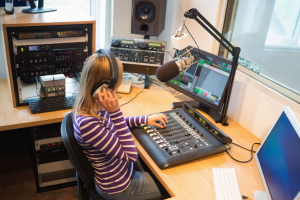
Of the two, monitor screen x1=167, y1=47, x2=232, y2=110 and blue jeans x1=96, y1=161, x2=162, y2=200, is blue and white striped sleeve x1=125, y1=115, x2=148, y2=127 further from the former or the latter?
monitor screen x1=167, y1=47, x2=232, y2=110

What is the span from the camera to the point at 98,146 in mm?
1283

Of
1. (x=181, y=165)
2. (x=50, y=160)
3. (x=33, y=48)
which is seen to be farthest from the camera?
(x=50, y=160)

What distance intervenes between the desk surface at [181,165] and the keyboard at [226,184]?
0.08ft

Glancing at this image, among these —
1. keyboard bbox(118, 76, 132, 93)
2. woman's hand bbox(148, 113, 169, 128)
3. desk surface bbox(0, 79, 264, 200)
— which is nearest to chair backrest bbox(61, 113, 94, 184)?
desk surface bbox(0, 79, 264, 200)

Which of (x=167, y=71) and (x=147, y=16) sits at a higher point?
(x=147, y=16)

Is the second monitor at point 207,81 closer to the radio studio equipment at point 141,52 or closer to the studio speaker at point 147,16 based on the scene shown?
the radio studio equipment at point 141,52

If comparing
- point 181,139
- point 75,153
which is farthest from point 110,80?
point 181,139

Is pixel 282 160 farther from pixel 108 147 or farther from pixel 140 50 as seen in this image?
pixel 140 50

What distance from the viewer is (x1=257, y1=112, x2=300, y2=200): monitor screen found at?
3.36ft

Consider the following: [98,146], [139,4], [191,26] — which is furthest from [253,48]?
[98,146]

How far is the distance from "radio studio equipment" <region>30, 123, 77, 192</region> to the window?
48.8 inches

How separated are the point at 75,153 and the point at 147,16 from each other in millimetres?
1173

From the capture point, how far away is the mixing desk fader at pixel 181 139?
138cm

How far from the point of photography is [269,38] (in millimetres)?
1663
